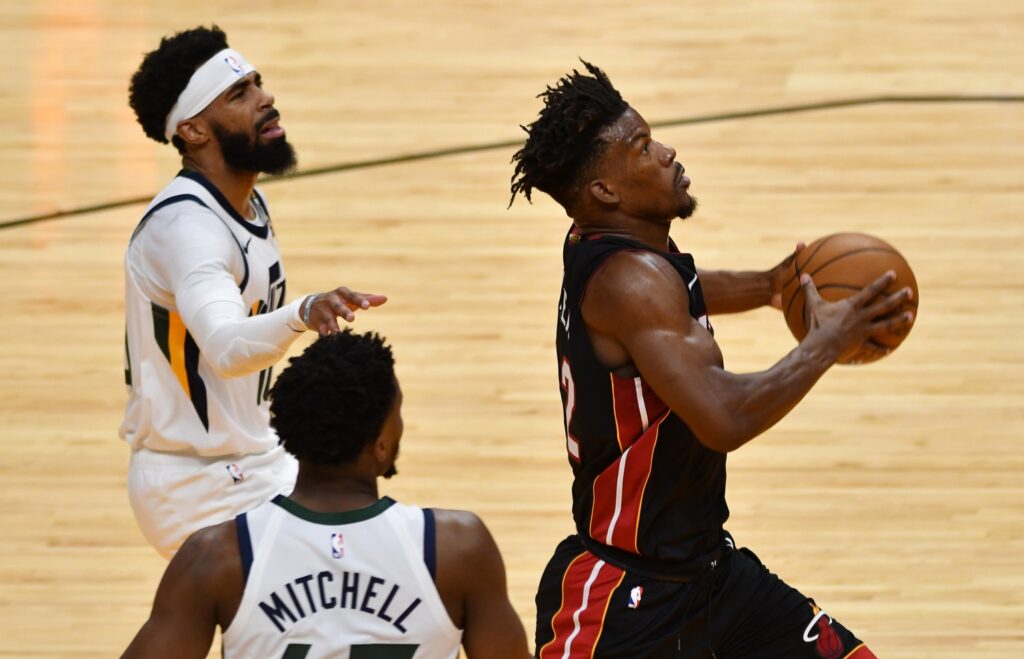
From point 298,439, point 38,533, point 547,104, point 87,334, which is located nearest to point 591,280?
point 547,104

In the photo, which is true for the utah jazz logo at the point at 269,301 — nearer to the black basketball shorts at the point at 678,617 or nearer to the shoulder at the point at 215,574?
the black basketball shorts at the point at 678,617

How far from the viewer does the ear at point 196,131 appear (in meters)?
5.39

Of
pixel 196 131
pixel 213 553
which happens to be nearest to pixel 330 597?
pixel 213 553

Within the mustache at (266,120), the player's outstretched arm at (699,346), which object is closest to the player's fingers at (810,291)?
the player's outstretched arm at (699,346)

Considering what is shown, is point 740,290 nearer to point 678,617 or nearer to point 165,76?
point 678,617

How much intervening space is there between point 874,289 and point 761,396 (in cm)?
41

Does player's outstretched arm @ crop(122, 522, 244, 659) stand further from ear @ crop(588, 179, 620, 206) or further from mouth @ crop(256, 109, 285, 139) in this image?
mouth @ crop(256, 109, 285, 139)

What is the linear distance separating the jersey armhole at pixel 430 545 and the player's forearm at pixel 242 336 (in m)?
1.17

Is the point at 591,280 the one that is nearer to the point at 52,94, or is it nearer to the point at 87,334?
the point at 87,334

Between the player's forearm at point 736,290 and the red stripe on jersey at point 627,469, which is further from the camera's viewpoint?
the player's forearm at point 736,290

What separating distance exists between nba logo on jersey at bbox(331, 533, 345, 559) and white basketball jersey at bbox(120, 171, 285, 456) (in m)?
1.81

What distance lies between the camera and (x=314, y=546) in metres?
3.41

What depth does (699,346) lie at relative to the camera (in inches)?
161

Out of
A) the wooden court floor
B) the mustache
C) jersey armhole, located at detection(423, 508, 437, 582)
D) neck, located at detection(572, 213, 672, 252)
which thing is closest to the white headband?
the mustache
